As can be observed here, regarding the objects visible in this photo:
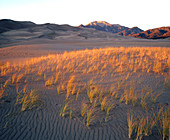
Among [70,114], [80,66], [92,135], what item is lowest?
[92,135]

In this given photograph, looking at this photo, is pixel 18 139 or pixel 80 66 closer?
pixel 18 139

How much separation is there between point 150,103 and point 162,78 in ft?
9.48

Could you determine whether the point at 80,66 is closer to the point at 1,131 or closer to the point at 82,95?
the point at 82,95

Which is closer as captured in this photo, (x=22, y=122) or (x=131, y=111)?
(x=22, y=122)

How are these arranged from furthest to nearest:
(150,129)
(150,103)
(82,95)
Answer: (82,95) → (150,103) → (150,129)

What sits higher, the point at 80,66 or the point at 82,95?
the point at 80,66

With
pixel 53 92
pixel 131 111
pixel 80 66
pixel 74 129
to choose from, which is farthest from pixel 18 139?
pixel 80 66

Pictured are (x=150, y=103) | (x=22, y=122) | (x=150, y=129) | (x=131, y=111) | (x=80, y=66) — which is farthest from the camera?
(x=80, y=66)

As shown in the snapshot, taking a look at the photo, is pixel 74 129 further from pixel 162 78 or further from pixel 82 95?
pixel 162 78

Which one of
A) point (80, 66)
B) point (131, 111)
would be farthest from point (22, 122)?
point (80, 66)

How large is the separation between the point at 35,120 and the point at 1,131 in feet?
2.43

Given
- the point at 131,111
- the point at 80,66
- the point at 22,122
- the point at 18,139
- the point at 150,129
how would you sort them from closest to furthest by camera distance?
the point at 18,139 → the point at 150,129 → the point at 22,122 → the point at 131,111 → the point at 80,66

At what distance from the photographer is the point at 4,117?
323 cm

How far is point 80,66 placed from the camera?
8266mm
